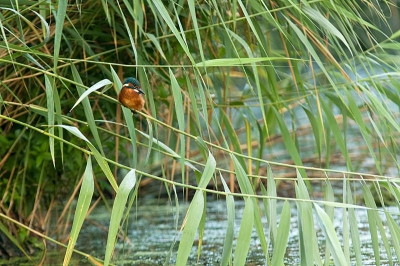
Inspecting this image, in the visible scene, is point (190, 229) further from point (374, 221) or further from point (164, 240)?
point (164, 240)

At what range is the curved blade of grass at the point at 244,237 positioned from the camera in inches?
57.3

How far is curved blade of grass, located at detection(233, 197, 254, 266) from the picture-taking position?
1.46m

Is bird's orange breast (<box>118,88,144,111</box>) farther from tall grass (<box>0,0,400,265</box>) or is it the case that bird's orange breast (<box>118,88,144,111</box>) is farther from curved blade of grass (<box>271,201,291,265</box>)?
curved blade of grass (<box>271,201,291,265</box>)

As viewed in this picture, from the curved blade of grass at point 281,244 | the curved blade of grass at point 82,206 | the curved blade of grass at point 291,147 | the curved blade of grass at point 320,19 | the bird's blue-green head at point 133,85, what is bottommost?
the curved blade of grass at point 281,244

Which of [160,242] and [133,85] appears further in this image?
[160,242]

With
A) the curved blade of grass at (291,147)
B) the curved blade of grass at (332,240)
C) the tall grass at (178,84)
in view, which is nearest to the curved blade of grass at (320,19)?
the tall grass at (178,84)

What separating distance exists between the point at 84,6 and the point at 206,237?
51.6 inches

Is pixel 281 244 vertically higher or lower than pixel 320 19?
lower

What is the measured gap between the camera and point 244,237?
1473 mm

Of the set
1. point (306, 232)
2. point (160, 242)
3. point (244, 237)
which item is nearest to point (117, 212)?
point (244, 237)

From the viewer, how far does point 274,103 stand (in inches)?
92.4

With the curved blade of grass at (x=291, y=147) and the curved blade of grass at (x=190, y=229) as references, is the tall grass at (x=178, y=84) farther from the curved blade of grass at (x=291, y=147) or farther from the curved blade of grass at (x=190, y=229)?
the curved blade of grass at (x=190, y=229)

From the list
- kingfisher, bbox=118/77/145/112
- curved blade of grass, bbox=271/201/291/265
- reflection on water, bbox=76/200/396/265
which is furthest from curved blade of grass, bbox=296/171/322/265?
reflection on water, bbox=76/200/396/265

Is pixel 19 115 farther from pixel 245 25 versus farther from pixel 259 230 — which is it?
pixel 259 230
